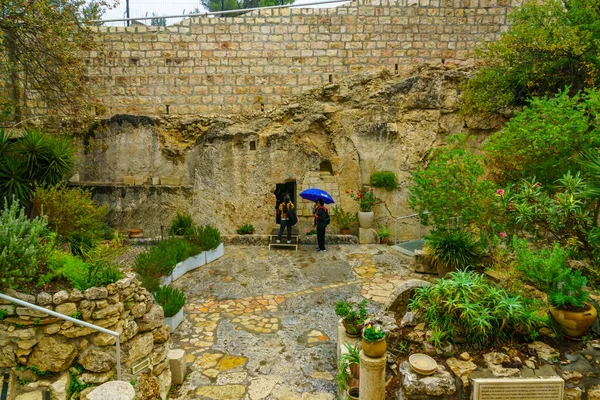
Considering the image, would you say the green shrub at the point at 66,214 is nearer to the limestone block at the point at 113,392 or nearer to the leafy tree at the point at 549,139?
the limestone block at the point at 113,392

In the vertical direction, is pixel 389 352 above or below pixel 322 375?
above

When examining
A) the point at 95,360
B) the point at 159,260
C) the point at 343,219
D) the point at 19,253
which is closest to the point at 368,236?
the point at 343,219

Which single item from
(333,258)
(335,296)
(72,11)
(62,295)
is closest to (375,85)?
(333,258)

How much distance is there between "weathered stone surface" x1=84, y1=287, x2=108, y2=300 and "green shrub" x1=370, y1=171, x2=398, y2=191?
28.7ft

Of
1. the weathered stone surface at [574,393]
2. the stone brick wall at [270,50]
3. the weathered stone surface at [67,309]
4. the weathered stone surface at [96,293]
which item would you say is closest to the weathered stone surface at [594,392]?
the weathered stone surface at [574,393]

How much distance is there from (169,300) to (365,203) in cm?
680

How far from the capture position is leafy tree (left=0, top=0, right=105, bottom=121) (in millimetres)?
8227

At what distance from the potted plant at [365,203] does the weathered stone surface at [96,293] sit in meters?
8.08

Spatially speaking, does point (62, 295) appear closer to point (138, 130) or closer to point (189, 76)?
point (138, 130)

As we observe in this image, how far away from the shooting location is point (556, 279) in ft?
14.6

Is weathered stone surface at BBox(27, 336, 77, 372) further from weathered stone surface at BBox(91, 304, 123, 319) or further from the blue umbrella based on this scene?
the blue umbrella

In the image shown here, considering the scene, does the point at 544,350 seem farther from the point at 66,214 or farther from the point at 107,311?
the point at 66,214

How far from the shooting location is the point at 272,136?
11.6 metres

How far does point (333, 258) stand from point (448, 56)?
764cm
